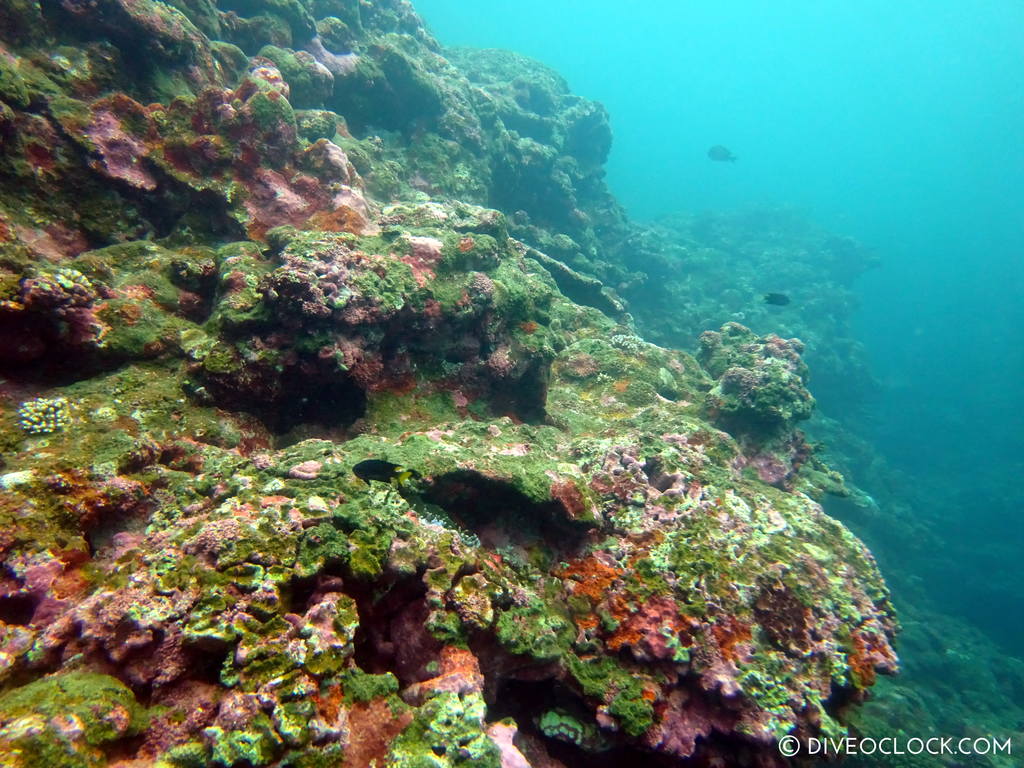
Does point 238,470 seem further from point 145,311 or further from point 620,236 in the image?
point 620,236

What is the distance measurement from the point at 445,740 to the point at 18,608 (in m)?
3.21

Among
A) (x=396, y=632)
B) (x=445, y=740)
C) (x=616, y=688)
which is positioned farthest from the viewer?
(x=616, y=688)

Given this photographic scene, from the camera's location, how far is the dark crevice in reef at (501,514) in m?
5.43

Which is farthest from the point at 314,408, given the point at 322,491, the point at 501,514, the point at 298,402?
the point at 501,514

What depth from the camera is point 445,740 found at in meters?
3.05

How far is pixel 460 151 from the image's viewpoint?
56.4 feet

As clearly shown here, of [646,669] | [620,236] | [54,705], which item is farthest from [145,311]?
[620,236]

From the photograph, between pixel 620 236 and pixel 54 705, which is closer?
pixel 54 705

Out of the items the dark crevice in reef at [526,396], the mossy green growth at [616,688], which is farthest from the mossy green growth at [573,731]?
the dark crevice in reef at [526,396]

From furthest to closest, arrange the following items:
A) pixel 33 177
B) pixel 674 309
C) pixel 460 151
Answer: pixel 674 309 < pixel 460 151 < pixel 33 177

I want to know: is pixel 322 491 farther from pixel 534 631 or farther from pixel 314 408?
pixel 314 408

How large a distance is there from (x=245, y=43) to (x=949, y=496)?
127 ft

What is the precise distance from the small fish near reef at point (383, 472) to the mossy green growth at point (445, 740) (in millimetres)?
2142

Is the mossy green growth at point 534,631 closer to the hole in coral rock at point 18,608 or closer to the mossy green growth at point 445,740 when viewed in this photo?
the mossy green growth at point 445,740
